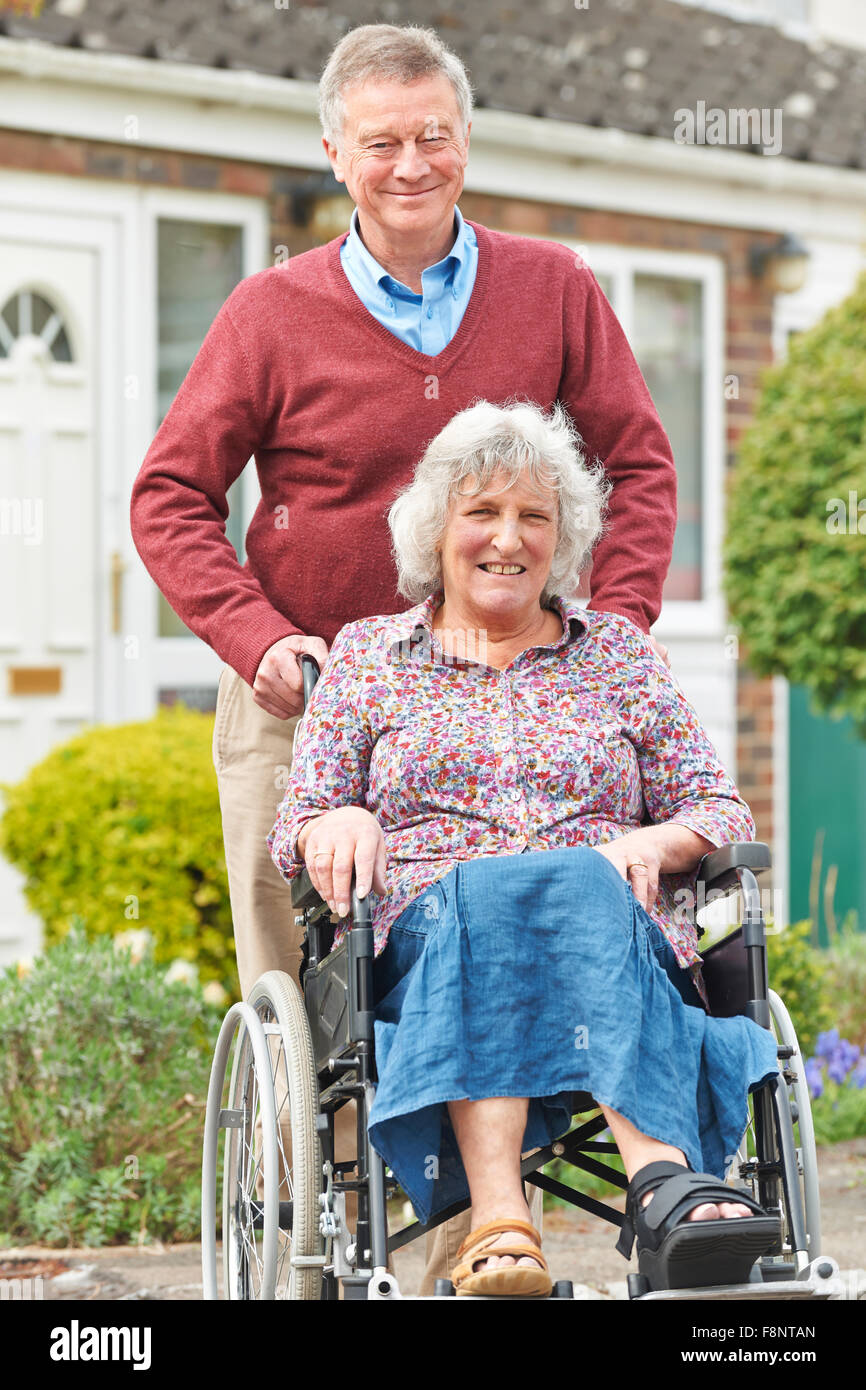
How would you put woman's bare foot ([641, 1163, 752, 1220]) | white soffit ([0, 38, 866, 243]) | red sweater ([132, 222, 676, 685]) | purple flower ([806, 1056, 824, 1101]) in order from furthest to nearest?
white soffit ([0, 38, 866, 243])
purple flower ([806, 1056, 824, 1101])
red sweater ([132, 222, 676, 685])
woman's bare foot ([641, 1163, 752, 1220])

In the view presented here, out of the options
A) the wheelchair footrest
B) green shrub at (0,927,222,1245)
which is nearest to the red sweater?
the wheelchair footrest

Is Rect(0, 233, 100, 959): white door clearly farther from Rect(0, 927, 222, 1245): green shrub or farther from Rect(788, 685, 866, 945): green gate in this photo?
Rect(788, 685, 866, 945): green gate

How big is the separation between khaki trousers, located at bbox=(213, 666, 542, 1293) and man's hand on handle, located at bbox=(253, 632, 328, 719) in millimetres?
220

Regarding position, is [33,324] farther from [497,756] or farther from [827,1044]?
[497,756]

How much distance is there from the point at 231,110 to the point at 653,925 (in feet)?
15.1

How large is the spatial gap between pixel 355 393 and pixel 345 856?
865 mm

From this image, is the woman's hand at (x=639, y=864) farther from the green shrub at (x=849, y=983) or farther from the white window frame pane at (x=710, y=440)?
the white window frame pane at (x=710, y=440)

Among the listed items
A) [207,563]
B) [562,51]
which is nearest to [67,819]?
Answer: [207,563]

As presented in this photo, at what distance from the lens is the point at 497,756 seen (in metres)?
2.80

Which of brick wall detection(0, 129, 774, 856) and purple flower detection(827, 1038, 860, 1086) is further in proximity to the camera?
brick wall detection(0, 129, 774, 856)

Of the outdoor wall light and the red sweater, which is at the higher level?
the outdoor wall light

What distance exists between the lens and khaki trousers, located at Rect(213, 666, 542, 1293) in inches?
127

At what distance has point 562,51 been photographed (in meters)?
7.79

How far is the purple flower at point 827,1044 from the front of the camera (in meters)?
4.85
